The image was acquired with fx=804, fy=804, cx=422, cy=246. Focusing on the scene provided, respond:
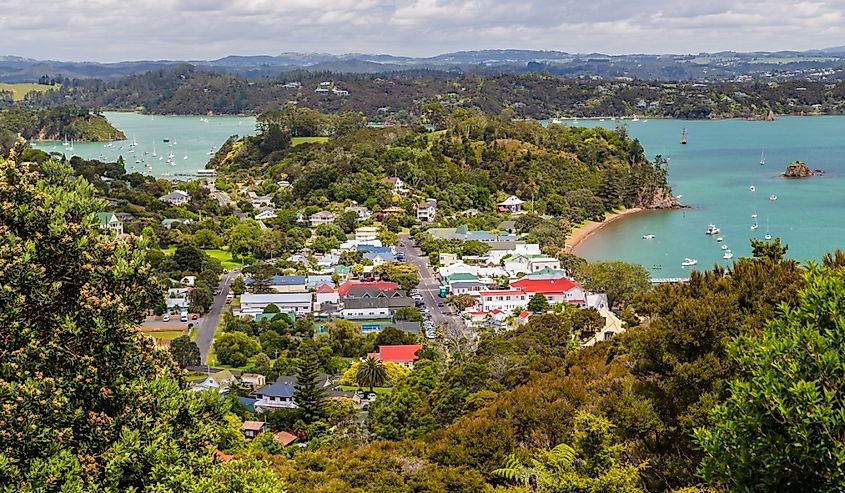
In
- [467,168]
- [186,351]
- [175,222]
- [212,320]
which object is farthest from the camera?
[467,168]

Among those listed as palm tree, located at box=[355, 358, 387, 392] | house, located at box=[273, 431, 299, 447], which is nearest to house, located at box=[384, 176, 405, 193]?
palm tree, located at box=[355, 358, 387, 392]

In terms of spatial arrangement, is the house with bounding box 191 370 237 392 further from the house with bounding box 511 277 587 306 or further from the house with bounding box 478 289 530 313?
the house with bounding box 511 277 587 306

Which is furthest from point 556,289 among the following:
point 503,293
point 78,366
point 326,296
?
point 78,366

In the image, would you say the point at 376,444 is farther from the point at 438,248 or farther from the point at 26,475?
the point at 438,248

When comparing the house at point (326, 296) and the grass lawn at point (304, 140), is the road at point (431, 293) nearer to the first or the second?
the house at point (326, 296)

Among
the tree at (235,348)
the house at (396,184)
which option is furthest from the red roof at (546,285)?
the house at (396,184)

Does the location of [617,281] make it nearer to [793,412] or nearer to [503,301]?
[503,301]
